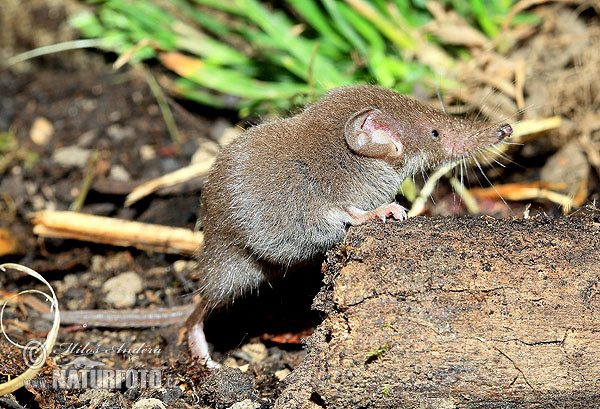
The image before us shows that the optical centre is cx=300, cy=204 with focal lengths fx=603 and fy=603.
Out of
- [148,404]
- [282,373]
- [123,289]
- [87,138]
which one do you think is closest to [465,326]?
[282,373]

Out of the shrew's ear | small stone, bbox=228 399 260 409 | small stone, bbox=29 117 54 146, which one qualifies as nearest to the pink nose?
the shrew's ear

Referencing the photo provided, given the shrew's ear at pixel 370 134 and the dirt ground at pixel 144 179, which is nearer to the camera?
the shrew's ear at pixel 370 134

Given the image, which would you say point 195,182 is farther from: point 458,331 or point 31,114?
point 458,331

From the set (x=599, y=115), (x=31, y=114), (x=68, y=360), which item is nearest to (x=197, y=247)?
(x=68, y=360)

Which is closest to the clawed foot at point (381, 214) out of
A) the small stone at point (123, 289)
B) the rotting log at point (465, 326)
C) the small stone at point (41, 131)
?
the rotting log at point (465, 326)

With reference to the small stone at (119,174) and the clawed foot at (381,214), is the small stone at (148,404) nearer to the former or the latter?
the clawed foot at (381,214)

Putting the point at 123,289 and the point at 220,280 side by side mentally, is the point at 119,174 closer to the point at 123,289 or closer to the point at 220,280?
the point at 123,289
